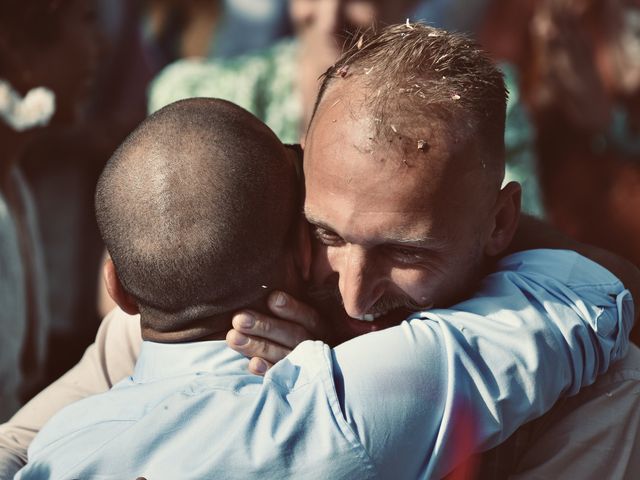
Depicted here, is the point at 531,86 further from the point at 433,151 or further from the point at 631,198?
the point at 433,151

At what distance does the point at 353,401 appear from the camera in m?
1.45

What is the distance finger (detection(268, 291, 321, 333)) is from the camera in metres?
1.65

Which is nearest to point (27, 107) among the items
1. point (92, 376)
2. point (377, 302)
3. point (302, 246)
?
point (92, 376)

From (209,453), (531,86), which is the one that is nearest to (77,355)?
(531,86)

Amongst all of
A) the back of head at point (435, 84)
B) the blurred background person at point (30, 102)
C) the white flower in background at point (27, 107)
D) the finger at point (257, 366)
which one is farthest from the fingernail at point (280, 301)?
the white flower in background at point (27, 107)

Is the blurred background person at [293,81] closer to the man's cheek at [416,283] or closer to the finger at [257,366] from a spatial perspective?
the man's cheek at [416,283]

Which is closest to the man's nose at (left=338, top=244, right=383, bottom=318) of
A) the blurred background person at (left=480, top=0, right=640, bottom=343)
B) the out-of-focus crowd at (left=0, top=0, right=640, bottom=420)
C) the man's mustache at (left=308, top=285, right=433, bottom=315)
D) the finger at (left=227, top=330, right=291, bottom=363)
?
the man's mustache at (left=308, top=285, right=433, bottom=315)

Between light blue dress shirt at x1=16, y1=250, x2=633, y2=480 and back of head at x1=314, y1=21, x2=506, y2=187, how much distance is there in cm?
29

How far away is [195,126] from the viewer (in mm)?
1609

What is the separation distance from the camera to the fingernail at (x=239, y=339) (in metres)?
1.60

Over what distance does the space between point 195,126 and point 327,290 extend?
406 mm

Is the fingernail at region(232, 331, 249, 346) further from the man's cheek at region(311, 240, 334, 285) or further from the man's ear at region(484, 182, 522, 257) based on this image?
the man's ear at region(484, 182, 522, 257)

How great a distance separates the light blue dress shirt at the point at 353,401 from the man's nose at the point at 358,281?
0.10 metres

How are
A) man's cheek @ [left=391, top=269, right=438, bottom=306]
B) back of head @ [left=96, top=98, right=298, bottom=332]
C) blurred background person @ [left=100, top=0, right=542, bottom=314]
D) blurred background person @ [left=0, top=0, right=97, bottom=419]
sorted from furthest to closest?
blurred background person @ [left=100, top=0, right=542, bottom=314]
blurred background person @ [left=0, top=0, right=97, bottom=419]
man's cheek @ [left=391, top=269, right=438, bottom=306]
back of head @ [left=96, top=98, right=298, bottom=332]
